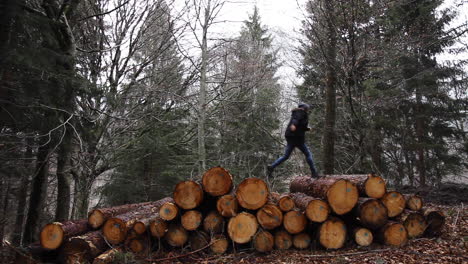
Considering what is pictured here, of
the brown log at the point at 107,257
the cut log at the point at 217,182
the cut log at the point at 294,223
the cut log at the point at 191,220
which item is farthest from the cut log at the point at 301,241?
the brown log at the point at 107,257

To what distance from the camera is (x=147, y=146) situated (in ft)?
37.8

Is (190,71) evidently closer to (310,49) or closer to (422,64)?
(310,49)

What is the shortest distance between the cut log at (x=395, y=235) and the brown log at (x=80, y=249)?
4548 mm

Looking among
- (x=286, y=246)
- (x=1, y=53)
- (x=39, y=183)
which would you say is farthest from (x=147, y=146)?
(x=1, y=53)

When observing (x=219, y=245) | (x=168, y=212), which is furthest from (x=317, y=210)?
(x=168, y=212)

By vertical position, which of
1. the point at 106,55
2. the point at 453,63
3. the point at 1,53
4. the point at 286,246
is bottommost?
the point at 286,246

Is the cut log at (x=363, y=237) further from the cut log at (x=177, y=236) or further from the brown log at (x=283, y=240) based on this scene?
the cut log at (x=177, y=236)

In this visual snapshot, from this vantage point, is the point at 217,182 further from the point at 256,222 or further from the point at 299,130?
the point at 299,130

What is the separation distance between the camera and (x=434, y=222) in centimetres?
529

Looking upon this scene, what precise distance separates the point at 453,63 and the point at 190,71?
40.3 ft

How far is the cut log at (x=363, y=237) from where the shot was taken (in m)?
5.02

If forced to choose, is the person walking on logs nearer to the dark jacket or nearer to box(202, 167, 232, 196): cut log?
the dark jacket

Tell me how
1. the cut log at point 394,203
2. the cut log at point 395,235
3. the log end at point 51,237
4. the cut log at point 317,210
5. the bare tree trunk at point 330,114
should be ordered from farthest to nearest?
1. the bare tree trunk at point 330,114
2. the cut log at point 394,203
3. the cut log at point 317,210
4. the cut log at point 395,235
5. the log end at point 51,237

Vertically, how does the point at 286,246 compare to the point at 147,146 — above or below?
below
